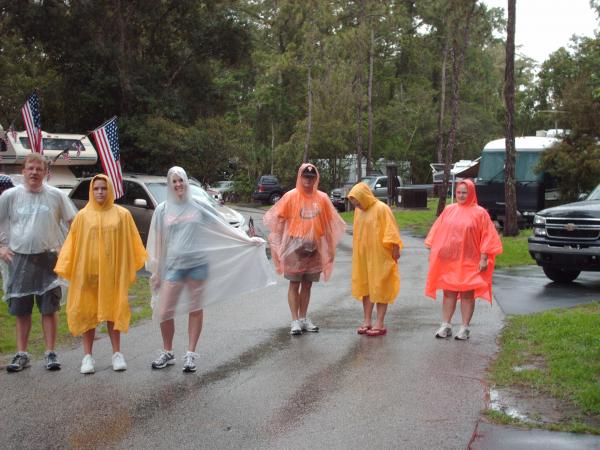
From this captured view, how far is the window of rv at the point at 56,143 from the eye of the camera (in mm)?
20141

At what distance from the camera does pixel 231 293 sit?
7.77m

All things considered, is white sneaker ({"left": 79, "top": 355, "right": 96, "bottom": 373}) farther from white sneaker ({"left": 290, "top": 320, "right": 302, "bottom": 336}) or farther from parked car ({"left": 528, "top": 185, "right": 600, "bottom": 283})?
parked car ({"left": 528, "top": 185, "right": 600, "bottom": 283})

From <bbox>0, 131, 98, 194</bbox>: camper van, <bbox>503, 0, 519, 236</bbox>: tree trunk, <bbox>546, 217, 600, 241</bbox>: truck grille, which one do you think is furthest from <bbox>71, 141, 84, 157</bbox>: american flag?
<bbox>546, 217, 600, 241</bbox>: truck grille

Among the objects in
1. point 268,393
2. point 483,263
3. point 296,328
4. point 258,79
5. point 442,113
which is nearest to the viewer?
point 268,393

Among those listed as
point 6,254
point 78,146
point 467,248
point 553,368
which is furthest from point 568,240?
point 78,146

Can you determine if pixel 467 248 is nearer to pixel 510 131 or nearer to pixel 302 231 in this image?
pixel 302 231

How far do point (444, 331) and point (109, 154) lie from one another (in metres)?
10.0

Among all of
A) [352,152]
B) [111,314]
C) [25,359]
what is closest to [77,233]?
[111,314]

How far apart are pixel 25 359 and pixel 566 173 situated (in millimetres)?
19138

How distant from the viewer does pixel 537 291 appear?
1219 centimetres

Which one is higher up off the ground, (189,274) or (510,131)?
(510,131)

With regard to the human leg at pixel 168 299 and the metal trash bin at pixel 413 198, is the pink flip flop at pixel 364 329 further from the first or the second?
the metal trash bin at pixel 413 198

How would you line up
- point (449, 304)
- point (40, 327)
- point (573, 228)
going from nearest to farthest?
point (449, 304)
point (40, 327)
point (573, 228)

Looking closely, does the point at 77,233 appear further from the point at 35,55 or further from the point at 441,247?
the point at 35,55
